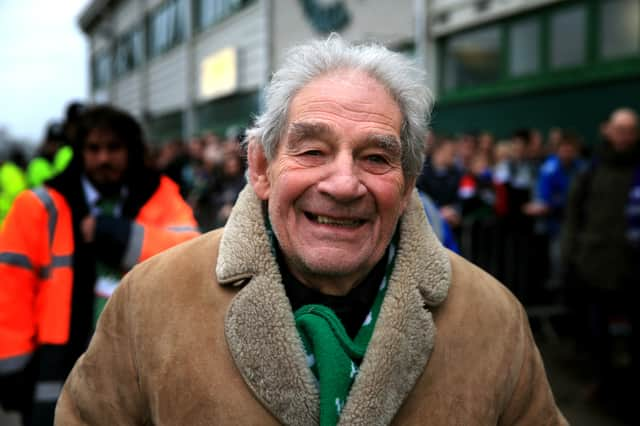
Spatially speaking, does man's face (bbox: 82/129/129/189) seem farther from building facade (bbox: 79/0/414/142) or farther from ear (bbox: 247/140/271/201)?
building facade (bbox: 79/0/414/142)

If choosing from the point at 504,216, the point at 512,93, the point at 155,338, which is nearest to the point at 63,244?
the point at 155,338

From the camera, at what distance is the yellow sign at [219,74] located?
58.0 ft

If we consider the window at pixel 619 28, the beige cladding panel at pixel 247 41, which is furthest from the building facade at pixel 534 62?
the beige cladding panel at pixel 247 41

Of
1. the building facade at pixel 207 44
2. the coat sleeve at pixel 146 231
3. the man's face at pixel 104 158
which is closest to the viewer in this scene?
the coat sleeve at pixel 146 231

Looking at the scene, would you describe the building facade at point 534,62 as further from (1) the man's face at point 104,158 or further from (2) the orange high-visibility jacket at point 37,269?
(2) the orange high-visibility jacket at point 37,269

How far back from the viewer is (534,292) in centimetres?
661

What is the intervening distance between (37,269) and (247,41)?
1506 cm

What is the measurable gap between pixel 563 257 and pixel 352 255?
4.19 meters

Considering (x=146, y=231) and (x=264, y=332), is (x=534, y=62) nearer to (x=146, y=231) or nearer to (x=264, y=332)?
(x=146, y=231)

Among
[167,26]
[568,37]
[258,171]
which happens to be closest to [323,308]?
[258,171]

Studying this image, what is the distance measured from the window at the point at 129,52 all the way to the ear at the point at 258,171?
89.5 ft

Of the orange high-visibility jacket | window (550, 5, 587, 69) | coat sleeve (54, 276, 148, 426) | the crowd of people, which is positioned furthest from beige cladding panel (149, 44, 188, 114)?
coat sleeve (54, 276, 148, 426)

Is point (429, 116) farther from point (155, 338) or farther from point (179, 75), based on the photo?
point (179, 75)

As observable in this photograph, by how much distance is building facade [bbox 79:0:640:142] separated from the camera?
29.7 ft
